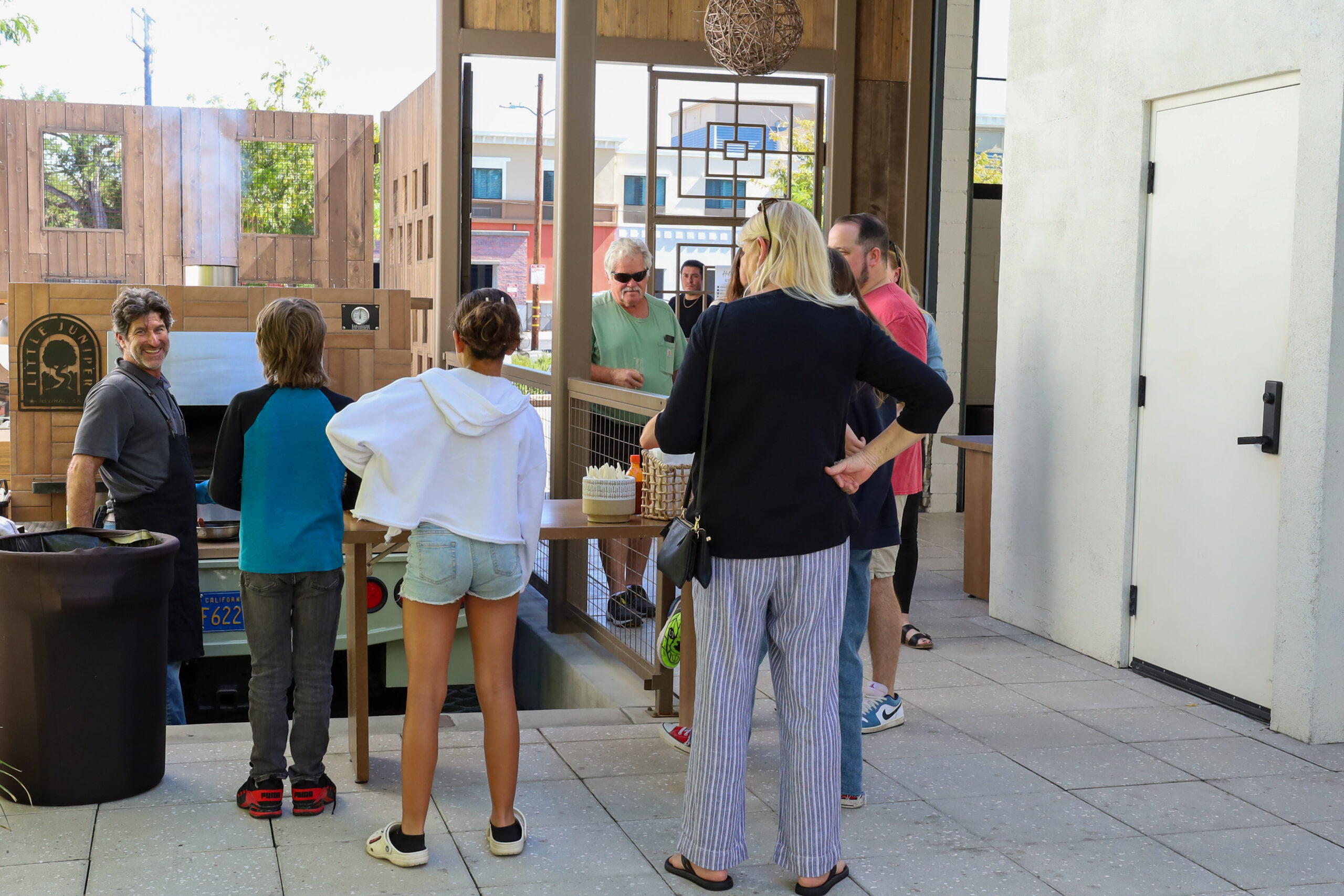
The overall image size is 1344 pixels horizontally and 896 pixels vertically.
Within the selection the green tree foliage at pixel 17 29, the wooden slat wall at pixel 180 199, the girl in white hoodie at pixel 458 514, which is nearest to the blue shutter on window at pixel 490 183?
the wooden slat wall at pixel 180 199

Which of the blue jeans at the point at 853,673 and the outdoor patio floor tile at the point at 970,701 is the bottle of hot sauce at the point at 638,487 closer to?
the blue jeans at the point at 853,673

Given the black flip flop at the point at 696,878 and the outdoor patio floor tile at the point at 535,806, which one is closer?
the black flip flop at the point at 696,878

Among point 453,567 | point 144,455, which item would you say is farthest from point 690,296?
point 453,567

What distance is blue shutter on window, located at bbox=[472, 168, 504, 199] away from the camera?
78.5 ft

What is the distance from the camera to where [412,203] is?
11008mm

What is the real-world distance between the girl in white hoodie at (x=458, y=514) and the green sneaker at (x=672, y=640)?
1047mm

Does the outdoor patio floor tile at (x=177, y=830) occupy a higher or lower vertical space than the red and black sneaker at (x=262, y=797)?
lower

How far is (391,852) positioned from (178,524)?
6.48 feet

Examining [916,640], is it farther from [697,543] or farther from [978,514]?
[697,543]

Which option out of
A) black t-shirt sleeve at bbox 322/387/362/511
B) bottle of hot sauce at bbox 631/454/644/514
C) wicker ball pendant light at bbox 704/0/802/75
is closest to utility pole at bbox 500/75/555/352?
wicker ball pendant light at bbox 704/0/802/75

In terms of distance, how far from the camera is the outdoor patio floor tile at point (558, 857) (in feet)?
10.1

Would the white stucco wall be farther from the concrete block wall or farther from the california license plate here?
the california license plate

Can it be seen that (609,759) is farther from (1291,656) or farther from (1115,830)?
(1291,656)

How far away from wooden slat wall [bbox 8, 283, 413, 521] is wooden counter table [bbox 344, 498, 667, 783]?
9.55 feet
